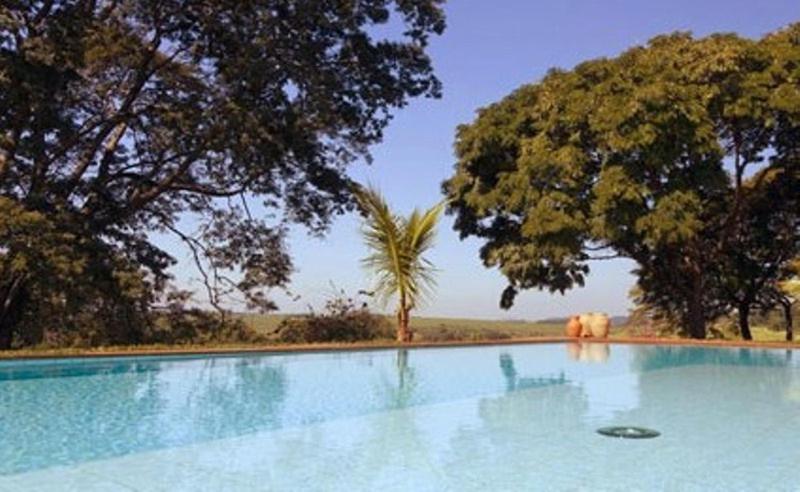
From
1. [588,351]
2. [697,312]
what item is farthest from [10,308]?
[697,312]

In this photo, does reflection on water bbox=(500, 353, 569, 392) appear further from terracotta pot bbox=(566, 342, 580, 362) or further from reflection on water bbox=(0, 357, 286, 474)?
reflection on water bbox=(0, 357, 286, 474)

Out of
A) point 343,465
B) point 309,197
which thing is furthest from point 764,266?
point 343,465

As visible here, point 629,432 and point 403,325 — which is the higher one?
point 403,325

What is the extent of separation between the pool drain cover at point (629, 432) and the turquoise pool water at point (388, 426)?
0.38ft

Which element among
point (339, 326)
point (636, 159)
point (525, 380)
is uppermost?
point (636, 159)

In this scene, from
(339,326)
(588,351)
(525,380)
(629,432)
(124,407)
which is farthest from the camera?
(339,326)

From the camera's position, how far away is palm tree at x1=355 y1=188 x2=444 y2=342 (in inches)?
565

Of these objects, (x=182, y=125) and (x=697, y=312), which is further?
(x=697, y=312)

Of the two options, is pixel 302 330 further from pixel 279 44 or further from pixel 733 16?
pixel 733 16

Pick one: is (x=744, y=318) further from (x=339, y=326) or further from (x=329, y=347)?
(x=329, y=347)

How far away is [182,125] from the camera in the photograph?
14.6 metres

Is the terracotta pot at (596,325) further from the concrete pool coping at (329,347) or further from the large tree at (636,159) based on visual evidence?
the large tree at (636,159)

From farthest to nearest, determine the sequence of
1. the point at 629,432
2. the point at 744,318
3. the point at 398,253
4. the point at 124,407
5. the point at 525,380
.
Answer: the point at 744,318 → the point at 398,253 → the point at 525,380 → the point at 124,407 → the point at 629,432

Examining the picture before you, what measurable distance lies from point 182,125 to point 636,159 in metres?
9.51
